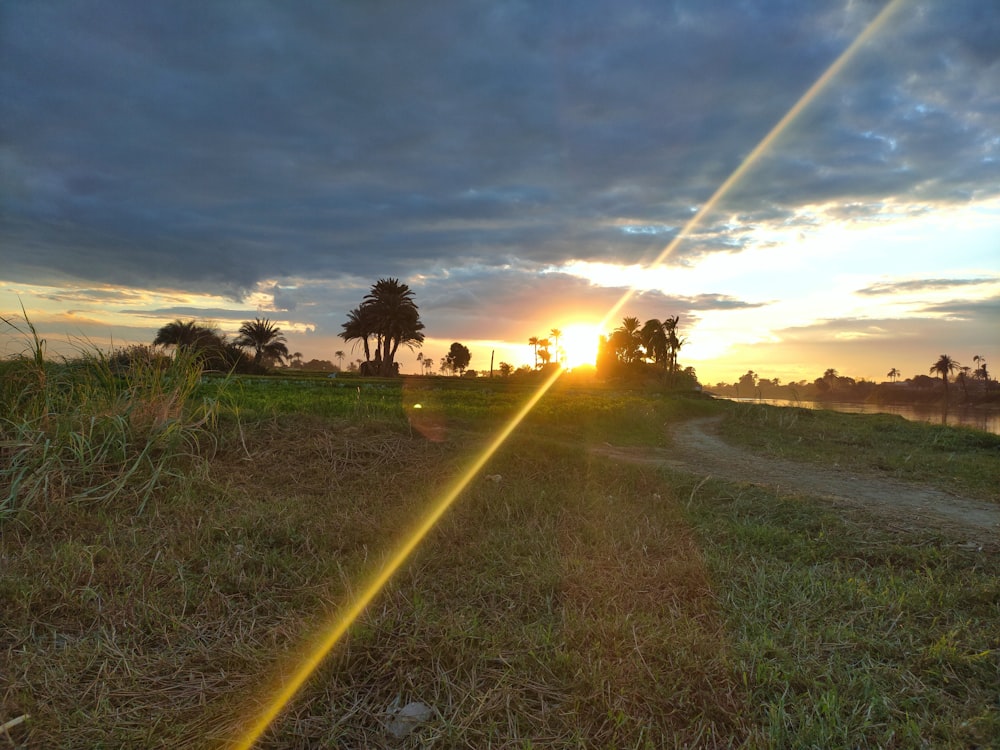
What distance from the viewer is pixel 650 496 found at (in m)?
5.62

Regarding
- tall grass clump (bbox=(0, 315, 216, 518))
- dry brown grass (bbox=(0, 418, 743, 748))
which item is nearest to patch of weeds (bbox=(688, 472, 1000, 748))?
dry brown grass (bbox=(0, 418, 743, 748))

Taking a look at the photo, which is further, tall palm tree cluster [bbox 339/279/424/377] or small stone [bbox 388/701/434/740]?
tall palm tree cluster [bbox 339/279/424/377]

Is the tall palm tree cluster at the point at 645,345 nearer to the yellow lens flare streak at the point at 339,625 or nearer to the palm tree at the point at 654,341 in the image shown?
the palm tree at the point at 654,341

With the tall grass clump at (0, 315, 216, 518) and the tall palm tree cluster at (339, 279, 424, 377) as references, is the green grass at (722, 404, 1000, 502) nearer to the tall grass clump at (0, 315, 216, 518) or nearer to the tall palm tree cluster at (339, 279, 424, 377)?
the tall grass clump at (0, 315, 216, 518)

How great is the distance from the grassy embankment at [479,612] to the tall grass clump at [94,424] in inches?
2.3

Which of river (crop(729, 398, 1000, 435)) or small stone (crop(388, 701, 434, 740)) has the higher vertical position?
small stone (crop(388, 701, 434, 740))

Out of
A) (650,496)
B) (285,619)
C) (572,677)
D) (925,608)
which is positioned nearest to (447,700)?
(572,677)

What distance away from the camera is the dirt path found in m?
5.13

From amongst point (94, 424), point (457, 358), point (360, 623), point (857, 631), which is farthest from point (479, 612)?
point (457, 358)

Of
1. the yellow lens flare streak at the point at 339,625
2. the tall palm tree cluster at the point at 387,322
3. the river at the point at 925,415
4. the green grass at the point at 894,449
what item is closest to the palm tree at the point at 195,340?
the yellow lens flare streak at the point at 339,625

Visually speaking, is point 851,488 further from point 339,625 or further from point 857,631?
point 339,625

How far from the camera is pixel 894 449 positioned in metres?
11.7

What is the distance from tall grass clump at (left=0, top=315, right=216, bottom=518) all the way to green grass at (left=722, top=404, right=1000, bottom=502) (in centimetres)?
947

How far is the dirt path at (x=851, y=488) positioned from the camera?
16.8 ft
